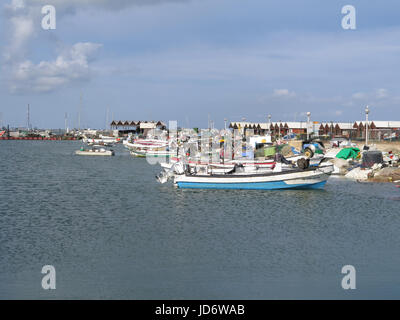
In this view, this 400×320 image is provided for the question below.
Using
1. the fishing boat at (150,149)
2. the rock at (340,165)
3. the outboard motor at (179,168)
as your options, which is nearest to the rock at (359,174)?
the rock at (340,165)

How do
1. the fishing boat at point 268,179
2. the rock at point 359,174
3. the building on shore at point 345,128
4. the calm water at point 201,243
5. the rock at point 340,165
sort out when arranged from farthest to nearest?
the building on shore at point 345,128 → the rock at point 340,165 → the rock at point 359,174 → the fishing boat at point 268,179 → the calm water at point 201,243

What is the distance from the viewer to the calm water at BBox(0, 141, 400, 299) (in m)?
17.5

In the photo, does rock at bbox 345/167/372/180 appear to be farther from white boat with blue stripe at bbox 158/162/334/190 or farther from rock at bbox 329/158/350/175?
white boat with blue stripe at bbox 158/162/334/190

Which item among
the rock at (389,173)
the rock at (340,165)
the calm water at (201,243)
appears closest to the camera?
the calm water at (201,243)

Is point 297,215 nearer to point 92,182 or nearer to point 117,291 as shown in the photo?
point 117,291

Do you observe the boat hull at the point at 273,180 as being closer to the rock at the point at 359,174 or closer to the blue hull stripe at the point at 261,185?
the blue hull stripe at the point at 261,185

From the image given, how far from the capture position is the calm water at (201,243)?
17469 millimetres

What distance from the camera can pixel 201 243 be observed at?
24.1 m

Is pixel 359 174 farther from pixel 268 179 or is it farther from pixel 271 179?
pixel 268 179

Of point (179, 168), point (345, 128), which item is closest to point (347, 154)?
point (179, 168)

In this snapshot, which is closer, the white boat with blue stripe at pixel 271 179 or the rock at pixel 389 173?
the white boat with blue stripe at pixel 271 179

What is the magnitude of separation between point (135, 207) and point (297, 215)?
11.3m
